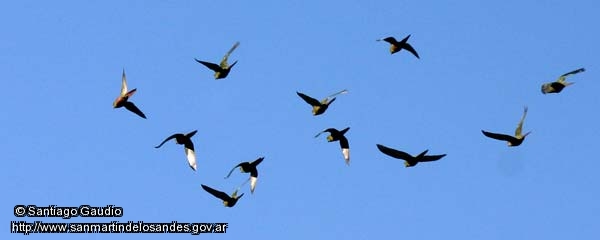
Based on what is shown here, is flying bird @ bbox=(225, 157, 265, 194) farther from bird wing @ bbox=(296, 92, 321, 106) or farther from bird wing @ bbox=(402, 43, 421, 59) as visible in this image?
bird wing @ bbox=(402, 43, 421, 59)

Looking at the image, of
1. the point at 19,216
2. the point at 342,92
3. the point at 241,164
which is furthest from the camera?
the point at 19,216

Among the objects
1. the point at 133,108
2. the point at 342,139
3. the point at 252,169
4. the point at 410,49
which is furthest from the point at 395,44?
the point at 133,108

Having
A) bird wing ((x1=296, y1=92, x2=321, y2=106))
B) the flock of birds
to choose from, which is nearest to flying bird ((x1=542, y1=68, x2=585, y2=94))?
the flock of birds

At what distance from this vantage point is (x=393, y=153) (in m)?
61.5

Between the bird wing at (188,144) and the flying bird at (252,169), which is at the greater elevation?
the bird wing at (188,144)

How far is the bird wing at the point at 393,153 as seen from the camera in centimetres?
6100

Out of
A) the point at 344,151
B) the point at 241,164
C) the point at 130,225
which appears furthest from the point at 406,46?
the point at 130,225

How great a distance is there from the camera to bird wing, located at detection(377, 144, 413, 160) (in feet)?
A: 200

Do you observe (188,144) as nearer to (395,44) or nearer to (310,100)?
(310,100)

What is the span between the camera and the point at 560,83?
61.2 metres

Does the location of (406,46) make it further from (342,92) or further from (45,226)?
(45,226)

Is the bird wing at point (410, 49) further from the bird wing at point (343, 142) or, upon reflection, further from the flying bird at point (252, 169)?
the flying bird at point (252, 169)

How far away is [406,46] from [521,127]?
27.8 feet

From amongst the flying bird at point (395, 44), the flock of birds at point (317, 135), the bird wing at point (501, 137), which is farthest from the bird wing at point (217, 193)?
the bird wing at point (501, 137)
